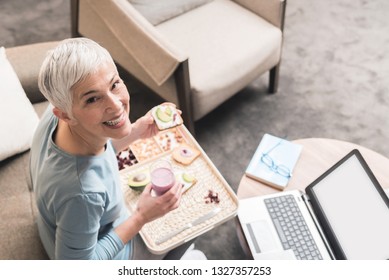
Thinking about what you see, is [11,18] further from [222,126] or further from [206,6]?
[222,126]

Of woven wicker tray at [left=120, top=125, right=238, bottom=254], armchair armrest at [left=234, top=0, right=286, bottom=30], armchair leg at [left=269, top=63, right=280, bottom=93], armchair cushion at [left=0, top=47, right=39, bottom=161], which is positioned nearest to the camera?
woven wicker tray at [left=120, top=125, right=238, bottom=254]

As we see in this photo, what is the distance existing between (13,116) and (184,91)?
71 cm

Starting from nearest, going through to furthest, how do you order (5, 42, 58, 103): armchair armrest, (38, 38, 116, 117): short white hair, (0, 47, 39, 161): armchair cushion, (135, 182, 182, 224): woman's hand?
(38, 38, 116, 117): short white hair
(135, 182, 182, 224): woman's hand
(0, 47, 39, 161): armchair cushion
(5, 42, 58, 103): armchair armrest

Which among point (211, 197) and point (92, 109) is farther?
point (211, 197)

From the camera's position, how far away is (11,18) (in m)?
2.96

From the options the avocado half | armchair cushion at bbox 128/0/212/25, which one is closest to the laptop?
the avocado half

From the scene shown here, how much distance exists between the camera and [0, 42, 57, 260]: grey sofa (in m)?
1.49

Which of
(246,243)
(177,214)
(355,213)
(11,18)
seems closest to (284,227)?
(246,243)

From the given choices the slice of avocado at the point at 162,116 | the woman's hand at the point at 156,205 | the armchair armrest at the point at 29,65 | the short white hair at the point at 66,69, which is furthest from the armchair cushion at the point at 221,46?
the short white hair at the point at 66,69

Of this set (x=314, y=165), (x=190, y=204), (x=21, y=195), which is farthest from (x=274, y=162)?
(x=21, y=195)

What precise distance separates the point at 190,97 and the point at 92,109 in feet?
3.22

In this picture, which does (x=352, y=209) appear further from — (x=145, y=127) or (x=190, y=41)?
(x=190, y=41)

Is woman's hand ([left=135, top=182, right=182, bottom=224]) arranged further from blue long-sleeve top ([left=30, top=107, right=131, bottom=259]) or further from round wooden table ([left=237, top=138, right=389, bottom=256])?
round wooden table ([left=237, top=138, right=389, bottom=256])
